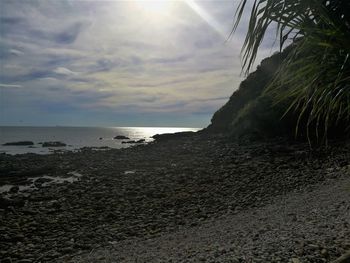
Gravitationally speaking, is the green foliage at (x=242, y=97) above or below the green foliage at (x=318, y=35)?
above

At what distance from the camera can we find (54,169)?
30.2 m

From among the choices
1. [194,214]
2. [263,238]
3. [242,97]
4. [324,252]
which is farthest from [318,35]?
[242,97]

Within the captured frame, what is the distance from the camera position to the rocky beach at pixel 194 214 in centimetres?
763

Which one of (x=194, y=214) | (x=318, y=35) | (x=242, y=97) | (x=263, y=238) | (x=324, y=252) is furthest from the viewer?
(x=242, y=97)

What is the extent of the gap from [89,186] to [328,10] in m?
18.0

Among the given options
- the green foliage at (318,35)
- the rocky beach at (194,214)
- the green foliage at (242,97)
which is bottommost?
the rocky beach at (194,214)

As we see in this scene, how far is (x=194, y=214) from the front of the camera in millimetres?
12430

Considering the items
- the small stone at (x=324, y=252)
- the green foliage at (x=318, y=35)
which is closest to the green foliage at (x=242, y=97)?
the small stone at (x=324, y=252)

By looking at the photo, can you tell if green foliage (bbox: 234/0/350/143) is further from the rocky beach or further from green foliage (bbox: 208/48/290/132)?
green foliage (bbox: 208/48/290/132)

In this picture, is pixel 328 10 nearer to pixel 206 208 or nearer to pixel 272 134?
pixel 206 208

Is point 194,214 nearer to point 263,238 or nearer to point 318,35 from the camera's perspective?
point 263,238

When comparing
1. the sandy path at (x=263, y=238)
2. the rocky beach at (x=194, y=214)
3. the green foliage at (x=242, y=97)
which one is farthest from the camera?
the green foliage at (x=242, y=97)

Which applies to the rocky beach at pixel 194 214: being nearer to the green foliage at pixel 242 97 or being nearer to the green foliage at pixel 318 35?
the green foliage at pixel 318 35

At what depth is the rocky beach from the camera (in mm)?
7633
